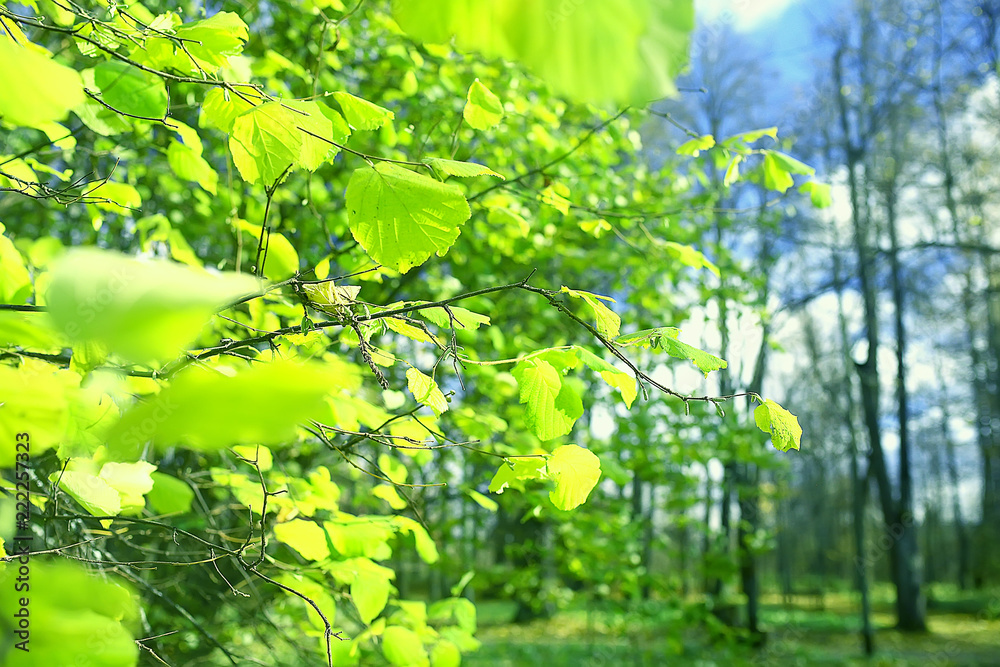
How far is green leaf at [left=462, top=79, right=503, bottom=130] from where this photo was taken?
1485 mm

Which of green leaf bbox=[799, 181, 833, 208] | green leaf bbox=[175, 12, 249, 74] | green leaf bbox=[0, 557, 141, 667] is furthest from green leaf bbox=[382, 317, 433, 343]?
green leaf bbox=[799, 181, 833, 208]

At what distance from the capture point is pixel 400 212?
94 cm

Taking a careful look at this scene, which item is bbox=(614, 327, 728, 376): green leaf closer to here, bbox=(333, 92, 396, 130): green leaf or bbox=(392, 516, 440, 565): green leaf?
bbox=(333, 92, 396, 130): green leaf

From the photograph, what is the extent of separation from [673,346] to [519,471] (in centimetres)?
41

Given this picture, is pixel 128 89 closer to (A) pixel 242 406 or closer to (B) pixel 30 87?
(B) pixel 30 87

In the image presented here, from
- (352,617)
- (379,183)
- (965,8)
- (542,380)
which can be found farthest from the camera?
(965,8)

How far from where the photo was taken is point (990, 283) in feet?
47.3

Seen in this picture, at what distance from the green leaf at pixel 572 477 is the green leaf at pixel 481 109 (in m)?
0.79

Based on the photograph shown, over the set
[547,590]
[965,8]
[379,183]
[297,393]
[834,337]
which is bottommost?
[547,590]

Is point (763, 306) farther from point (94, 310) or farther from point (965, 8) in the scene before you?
point (965, 8)

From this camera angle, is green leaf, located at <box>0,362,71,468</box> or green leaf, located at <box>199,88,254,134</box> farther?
green leaf, located at <box>199,88,254,134</box>

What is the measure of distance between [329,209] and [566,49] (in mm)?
3317

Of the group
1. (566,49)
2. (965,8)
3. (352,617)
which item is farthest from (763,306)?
(965,8)

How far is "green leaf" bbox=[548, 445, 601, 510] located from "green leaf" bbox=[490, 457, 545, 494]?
0.26ft
